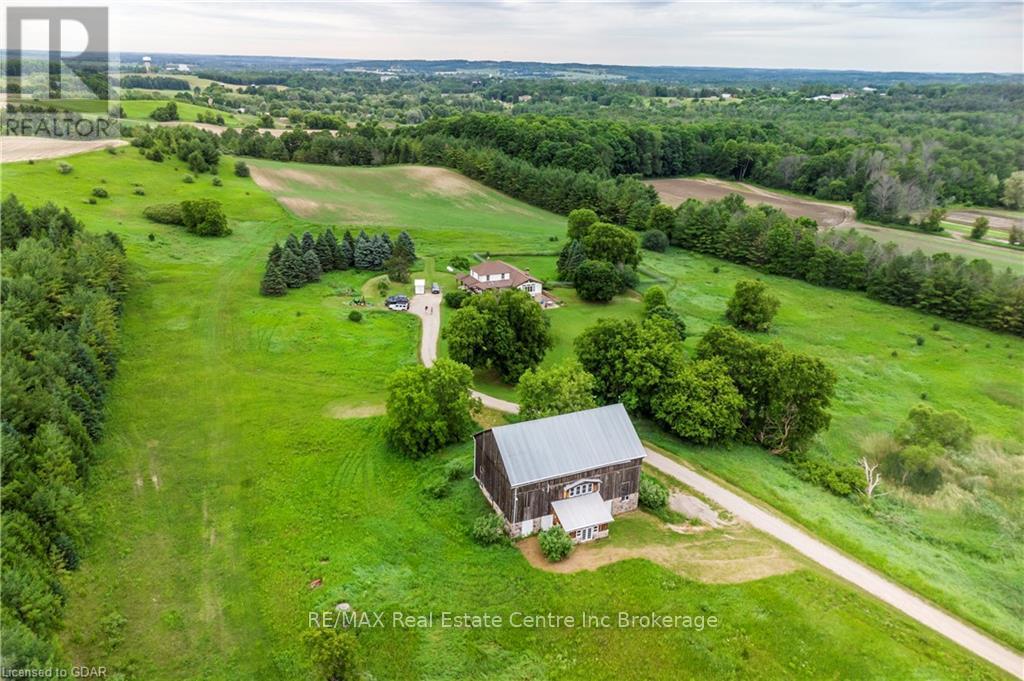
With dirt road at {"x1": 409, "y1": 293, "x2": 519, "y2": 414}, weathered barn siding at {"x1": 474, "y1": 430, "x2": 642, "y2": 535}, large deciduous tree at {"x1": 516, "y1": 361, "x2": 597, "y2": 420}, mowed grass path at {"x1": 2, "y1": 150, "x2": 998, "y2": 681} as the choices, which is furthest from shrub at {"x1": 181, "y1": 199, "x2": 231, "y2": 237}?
weathered barn siding at {"x1": 474, "y1": 430, "x2": 642, "y2": 535}

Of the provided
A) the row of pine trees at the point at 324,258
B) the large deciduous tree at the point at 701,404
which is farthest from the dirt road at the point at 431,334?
the large deciduous tree at the point at 701,404

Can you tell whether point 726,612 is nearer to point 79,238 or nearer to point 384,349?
point 384,349

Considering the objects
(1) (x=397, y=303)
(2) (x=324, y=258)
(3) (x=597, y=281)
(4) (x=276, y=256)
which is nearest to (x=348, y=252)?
(2) (x=324, y=258)

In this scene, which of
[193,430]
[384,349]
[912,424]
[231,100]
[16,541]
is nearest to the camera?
[16,541]

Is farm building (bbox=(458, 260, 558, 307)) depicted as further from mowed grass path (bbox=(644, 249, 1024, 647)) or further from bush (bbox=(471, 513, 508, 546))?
bush (bbox=(471, 513, 508, 546))

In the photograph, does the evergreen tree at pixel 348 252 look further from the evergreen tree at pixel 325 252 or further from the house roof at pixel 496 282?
the house roof at pixel 496 282

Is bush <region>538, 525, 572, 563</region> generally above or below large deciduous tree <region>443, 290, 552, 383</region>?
below

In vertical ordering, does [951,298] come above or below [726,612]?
above

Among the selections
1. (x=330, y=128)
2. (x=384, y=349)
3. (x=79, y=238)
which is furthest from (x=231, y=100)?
(x=384, y=349)
